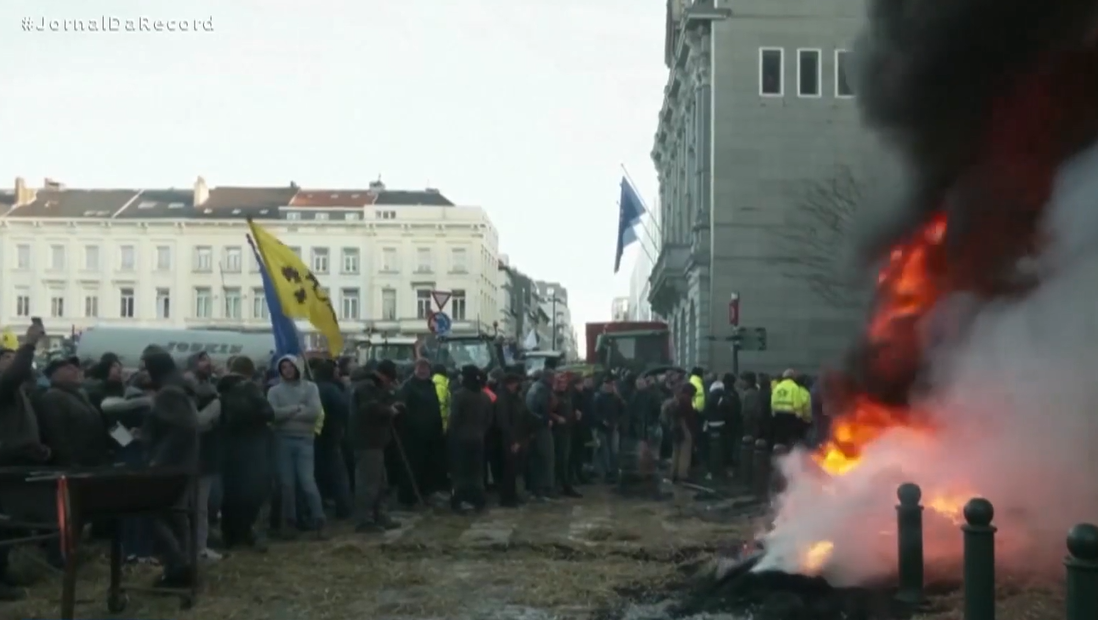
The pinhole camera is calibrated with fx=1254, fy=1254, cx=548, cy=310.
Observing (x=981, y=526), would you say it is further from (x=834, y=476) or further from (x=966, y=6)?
(x=966, y=6)

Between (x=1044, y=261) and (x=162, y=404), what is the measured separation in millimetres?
7416

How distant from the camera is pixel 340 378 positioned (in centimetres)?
1511

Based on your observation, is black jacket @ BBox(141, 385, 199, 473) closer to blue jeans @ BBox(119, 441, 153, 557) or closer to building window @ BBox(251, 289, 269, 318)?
blue jeans @ BBox(119, 441, 153, 557)

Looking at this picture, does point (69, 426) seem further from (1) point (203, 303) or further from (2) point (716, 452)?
(1) point (203, 303)

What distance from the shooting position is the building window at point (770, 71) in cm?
4112

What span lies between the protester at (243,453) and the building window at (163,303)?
235 feet

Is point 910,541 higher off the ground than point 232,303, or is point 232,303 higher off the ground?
point 232,303

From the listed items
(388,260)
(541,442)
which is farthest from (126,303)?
(541,442)

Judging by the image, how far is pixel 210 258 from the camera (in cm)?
8038

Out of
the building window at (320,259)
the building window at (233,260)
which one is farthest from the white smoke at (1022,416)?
the building window at (233,260)

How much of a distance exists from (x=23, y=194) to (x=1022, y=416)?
80.8 meters

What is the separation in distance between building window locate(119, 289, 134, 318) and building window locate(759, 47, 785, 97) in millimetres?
52072

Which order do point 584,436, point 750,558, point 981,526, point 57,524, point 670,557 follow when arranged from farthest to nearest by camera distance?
point 584,436 < point 670,557 < point 750,558 < point 57,524 < point 981,526

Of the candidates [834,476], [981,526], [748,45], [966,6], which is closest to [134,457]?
[834,476]
